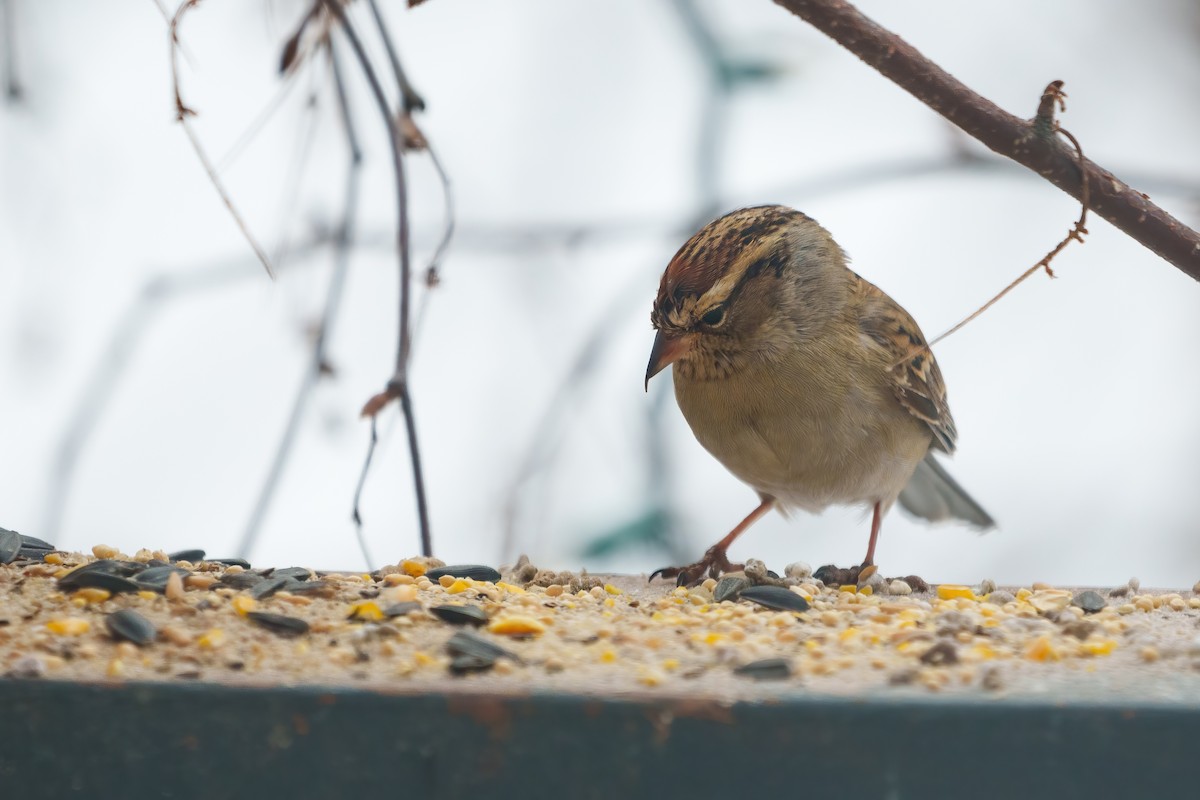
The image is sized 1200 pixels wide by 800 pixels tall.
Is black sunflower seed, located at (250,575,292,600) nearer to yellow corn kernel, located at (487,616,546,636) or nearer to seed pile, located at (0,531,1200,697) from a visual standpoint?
seed pile, located at (0,531,1200,697)

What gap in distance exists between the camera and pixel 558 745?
1.91 meters

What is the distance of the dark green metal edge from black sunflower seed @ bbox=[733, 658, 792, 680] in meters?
0.15

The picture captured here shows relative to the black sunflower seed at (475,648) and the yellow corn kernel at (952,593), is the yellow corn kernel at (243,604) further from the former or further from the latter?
the yellow corn kernel at (952,593)

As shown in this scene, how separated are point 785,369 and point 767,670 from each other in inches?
82.1

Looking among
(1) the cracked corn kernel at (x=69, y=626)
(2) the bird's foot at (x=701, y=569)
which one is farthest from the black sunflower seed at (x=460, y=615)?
(2) the bird's foot at (x=701, y=569)

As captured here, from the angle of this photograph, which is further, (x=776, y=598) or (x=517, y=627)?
(x=776, y=598)

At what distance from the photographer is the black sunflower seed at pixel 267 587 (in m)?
2.61

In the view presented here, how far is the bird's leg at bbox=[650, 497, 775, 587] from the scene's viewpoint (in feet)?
12.3

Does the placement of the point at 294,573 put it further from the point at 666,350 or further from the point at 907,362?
the point at 907,362

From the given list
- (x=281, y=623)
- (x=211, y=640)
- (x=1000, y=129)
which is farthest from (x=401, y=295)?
(x=1000, y=129)

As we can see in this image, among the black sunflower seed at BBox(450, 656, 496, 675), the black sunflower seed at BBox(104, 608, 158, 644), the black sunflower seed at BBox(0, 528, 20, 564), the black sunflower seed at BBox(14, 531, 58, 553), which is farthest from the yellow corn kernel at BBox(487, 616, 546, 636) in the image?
the black sunflower seed at BBox(14, 531, 58, 553)

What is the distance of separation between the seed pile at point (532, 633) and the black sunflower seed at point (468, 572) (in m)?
0.01

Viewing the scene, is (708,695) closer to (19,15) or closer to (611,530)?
(611,530)

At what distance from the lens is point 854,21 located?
2617mm
